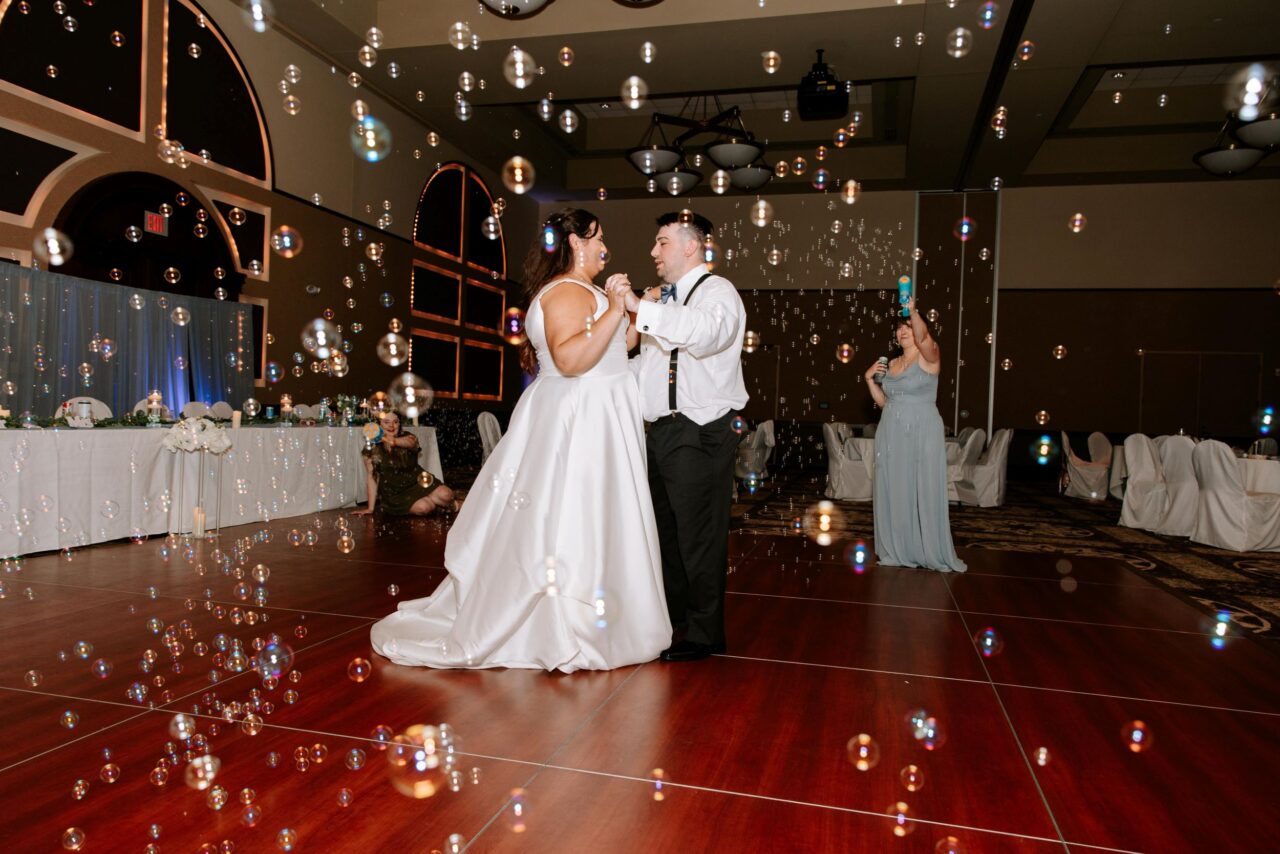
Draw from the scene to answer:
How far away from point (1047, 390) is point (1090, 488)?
141 inches

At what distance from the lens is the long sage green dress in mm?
4859

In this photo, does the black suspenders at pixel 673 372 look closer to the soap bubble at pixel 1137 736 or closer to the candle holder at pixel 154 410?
the soap bubble at pixel 1137 736

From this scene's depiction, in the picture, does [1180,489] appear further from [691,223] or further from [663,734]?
[663,734]

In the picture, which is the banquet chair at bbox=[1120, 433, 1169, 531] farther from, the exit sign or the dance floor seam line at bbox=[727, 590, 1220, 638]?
the exit sign

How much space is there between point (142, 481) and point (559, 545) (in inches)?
148

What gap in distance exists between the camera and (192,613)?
3.20 metres

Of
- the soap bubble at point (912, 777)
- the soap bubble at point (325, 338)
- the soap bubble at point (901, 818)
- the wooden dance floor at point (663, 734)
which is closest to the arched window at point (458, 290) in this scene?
the soap bubble at point (325, 338)

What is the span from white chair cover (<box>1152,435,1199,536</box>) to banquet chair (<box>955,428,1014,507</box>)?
6.59 ft

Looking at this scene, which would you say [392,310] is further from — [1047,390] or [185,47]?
[1047,390]

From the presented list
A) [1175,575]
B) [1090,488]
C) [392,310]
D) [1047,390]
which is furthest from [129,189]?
[1047,390]

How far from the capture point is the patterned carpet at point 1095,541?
14.3 feet

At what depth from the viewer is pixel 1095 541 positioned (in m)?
6.40

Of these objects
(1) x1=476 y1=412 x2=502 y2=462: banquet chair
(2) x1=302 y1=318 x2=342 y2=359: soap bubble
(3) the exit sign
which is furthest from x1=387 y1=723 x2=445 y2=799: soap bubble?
(2) x1=302 y1=318 x2=342 y2=359: soap bubble

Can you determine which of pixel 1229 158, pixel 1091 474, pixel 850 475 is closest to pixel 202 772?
pixel 850 475
